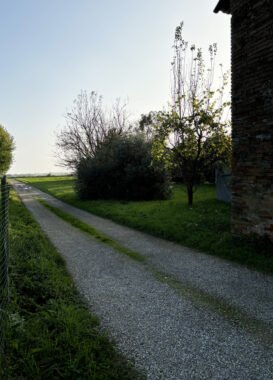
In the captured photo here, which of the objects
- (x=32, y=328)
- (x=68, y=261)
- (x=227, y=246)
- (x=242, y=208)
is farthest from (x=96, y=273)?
(x=242, y=208)

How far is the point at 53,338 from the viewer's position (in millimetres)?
3264

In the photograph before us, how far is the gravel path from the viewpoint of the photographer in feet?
9.70

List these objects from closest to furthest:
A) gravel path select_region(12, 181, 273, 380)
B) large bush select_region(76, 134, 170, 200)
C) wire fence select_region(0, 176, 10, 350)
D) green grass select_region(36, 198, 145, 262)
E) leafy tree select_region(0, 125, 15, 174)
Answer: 1. gravel path select_region(12, 181, 273, 380)
2. wire fence select_region(0, 176, 10, 350)
3. green grass select_region(36, 198, 145, 262)
4. large bush select_region(76, 134, 170, 200)
5. leafy tree select_region(0, 125, 15, 174)

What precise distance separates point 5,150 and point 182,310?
48.1 metres

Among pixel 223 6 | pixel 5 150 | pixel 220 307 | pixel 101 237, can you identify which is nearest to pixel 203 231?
pixel 101 237

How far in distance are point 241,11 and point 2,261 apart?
28.0 feet

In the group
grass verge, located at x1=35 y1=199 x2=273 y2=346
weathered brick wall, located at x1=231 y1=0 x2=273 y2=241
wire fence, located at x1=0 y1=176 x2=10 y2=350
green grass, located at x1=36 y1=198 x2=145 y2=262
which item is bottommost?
grass verge, located at x1=35 y1=199 x2=273 y2=346

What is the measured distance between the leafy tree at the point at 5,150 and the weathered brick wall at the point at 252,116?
43.7m

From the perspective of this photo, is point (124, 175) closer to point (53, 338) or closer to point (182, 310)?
point (182, 310)

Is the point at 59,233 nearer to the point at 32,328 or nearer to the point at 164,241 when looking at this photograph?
the point at 164,241

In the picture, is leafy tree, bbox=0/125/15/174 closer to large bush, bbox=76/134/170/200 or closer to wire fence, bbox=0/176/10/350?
large bush, bbox=76/134/170/200

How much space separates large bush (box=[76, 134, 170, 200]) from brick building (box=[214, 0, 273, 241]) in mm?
10862

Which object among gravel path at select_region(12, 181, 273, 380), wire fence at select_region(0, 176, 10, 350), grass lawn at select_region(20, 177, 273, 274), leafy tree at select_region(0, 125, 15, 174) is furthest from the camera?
leafy tree at select_region(0, 125, 15, 174)

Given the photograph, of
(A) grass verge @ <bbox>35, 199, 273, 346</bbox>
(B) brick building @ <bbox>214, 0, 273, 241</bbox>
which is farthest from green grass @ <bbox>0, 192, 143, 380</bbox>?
(B) brick building @ <bbox>214, 0, 273, 241</bbox>
